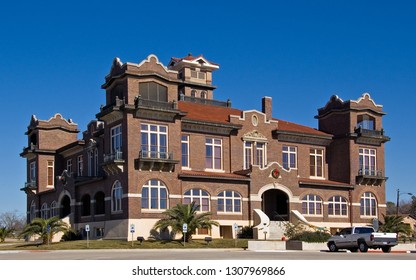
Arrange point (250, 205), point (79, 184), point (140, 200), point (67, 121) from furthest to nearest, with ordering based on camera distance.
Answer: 1. point (67, 121)
2. point (79, 184)
3. point (250, 205)
4. point (140, 200)

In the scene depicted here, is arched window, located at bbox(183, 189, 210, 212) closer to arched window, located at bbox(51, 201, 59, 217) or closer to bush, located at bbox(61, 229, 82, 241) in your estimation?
bush, located at bbox(61, 229, 82, 241)

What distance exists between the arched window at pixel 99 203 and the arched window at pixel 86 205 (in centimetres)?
225

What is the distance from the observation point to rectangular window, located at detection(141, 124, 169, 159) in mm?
54781

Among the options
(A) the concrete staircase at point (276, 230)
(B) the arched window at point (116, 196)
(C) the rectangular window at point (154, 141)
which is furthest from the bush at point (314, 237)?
(B) the arched window at point (116, 196)

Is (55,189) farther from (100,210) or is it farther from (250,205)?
(250,205)

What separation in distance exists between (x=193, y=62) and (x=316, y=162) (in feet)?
68.1

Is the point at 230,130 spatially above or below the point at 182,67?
below

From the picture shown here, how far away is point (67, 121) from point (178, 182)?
2454 cm

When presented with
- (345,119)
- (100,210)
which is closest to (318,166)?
(345,119)

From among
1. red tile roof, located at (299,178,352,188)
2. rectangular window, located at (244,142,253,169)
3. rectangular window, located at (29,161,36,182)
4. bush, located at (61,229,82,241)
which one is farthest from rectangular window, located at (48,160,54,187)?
red tile roof, located at (299,178,352,188)

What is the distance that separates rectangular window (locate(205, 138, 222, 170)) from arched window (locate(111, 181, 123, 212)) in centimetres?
870

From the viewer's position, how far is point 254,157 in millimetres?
63281

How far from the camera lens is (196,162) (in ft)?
195

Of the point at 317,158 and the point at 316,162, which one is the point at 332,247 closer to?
the point at 316,162
